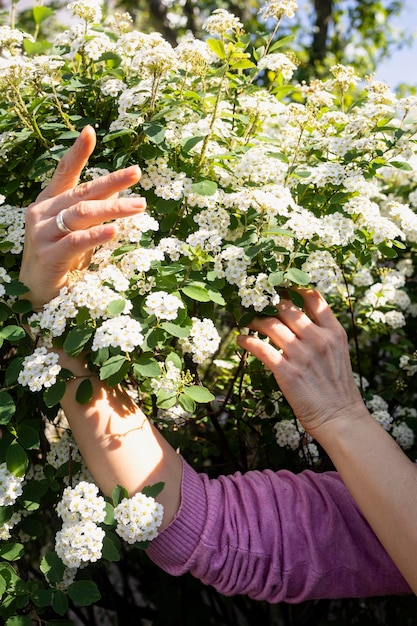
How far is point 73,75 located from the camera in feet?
5.07

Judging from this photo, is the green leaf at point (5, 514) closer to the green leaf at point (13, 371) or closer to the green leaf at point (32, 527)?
the green leaf at point (32, 527)

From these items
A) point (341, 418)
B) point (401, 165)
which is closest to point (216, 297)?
point (341, 418)

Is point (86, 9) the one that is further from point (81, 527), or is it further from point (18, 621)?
point (18, 621)

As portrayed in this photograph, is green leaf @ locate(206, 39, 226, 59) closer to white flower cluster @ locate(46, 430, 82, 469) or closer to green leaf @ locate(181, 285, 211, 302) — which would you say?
green leaf @ locate(181, 285, 211, 302)

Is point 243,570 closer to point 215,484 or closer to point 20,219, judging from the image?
point 215,484

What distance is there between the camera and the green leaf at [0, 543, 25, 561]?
124 centimetres

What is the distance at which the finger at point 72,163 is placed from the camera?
1.13 m

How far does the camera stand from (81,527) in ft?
3.72

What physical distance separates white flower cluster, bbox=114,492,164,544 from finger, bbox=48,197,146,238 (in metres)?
0.51

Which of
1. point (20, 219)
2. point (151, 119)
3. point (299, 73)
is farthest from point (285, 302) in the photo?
point (299, 73)

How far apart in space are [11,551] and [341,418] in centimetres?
71

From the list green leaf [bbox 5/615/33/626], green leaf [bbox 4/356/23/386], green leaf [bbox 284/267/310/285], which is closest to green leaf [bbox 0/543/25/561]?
green leaf [bbox 5/615/33/626]

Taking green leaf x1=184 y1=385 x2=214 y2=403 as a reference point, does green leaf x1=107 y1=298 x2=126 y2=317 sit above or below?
above

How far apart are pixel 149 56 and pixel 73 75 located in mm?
357
